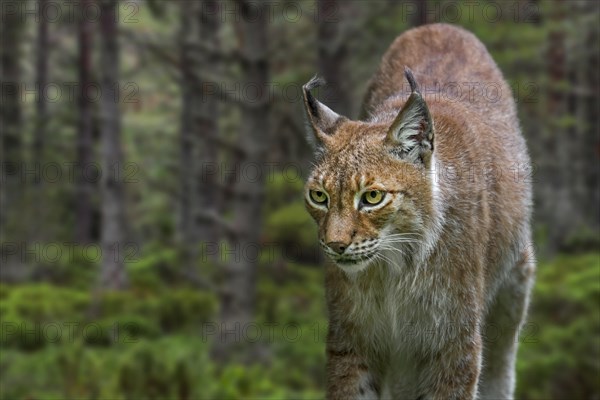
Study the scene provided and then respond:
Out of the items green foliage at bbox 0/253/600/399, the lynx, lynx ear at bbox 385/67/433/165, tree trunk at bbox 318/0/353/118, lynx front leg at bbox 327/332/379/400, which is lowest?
green foliage at bbox 0/253/600/399

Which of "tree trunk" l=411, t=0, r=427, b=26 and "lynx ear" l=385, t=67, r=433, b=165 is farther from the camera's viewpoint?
"tree trunk" l=411, t=0, r=427, b=26

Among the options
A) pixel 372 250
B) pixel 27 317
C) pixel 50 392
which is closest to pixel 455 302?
pixel 372 250

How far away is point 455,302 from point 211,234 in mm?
16960

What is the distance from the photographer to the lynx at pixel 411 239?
3918 mm

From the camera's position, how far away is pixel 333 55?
12.4 metres

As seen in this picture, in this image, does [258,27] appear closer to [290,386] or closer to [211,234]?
[290,386]

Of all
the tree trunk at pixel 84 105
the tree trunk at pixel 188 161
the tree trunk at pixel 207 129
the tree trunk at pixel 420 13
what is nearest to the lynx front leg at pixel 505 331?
the tree trunk at pixel 420 13

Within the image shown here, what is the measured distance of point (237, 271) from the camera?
40.7 feet

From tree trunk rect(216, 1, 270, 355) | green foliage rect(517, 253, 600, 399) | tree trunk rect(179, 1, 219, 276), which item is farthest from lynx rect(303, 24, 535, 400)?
tree trunk rect(179, 1, 219, 276)

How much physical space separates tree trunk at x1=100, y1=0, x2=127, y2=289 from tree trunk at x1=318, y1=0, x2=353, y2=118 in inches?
182

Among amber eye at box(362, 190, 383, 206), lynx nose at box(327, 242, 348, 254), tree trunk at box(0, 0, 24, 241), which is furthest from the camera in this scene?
tree trunk at box(0, 0, 24, 241)

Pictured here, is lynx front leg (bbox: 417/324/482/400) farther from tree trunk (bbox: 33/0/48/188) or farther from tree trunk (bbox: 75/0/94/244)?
tree trunk (bbox: 33/0/48/188)

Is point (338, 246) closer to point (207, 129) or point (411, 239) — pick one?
point (411, 239)

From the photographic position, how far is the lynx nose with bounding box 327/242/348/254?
3750 millimetres
